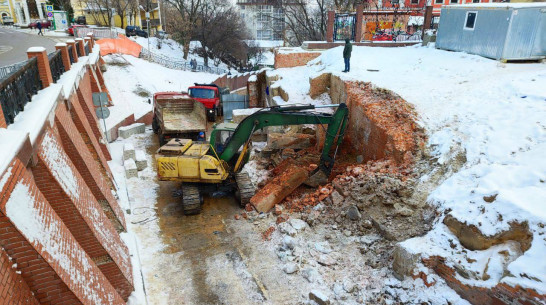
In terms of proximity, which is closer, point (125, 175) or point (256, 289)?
point (256, 289)

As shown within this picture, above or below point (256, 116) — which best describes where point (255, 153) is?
below

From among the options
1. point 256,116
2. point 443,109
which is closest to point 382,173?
point 443,109

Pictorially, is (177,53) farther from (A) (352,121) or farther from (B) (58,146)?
(B) (58,146)

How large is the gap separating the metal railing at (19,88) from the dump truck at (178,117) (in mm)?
6286

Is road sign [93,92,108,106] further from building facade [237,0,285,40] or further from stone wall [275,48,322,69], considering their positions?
building facade [237,0,285,40]

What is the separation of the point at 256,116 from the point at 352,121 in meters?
3.95

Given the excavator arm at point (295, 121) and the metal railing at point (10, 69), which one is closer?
the metal railing at point (10, 69)

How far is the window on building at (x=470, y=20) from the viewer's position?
14094mm

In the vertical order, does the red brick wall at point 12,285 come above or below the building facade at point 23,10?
below

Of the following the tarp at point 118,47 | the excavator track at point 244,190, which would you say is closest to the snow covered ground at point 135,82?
the tarp at point 118,47

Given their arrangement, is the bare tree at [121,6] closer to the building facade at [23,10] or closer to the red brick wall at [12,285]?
the building facade at [23,10]

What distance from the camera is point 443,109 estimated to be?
1018 centimetres

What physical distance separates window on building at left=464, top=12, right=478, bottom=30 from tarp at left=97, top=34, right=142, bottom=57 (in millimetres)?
23876

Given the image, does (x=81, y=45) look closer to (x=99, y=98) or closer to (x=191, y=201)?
(x=99, y=98)
